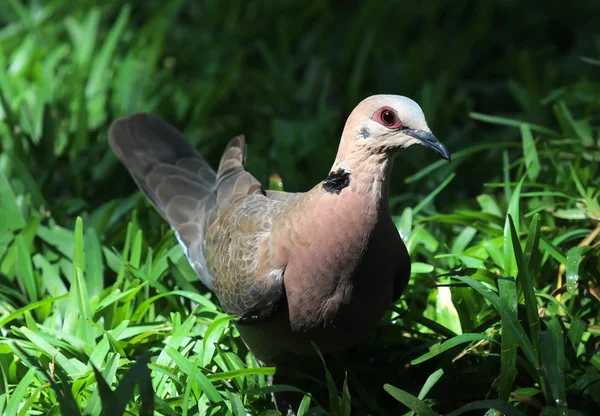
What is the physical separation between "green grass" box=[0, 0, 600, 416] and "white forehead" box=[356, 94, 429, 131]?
53 centimetres

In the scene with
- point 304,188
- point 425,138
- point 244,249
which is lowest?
point 304,188

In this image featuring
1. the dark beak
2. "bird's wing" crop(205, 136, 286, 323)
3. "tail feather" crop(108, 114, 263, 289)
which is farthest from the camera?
"tail feather" crop(108, 114, 263, 289)

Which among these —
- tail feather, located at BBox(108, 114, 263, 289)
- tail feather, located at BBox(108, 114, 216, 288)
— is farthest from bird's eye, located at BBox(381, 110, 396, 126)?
tail feather, located at BBox(108, 114, 216, 288)

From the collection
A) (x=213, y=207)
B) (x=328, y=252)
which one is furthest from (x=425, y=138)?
(x=213, y=207)

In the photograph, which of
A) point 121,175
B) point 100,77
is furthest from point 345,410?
point 100,77

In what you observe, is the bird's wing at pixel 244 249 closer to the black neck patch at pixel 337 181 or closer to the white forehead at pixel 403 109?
the black neck patch at pixel 337 181

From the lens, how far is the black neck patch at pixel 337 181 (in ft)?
8.34

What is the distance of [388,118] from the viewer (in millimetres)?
2477

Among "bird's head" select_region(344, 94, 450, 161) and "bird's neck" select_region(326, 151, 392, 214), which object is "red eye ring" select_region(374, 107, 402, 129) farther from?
"bird's neck" select_region(326, 151, 392, 214)

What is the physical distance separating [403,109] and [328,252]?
0.51m

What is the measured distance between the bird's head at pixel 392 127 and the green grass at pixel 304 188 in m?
0.50

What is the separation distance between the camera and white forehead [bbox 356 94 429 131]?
8.08 feet

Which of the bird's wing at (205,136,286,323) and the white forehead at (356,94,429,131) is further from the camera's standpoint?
the bird's wing at (205,136,286,323)

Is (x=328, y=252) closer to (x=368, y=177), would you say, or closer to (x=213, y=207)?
(x=368, y=177)
